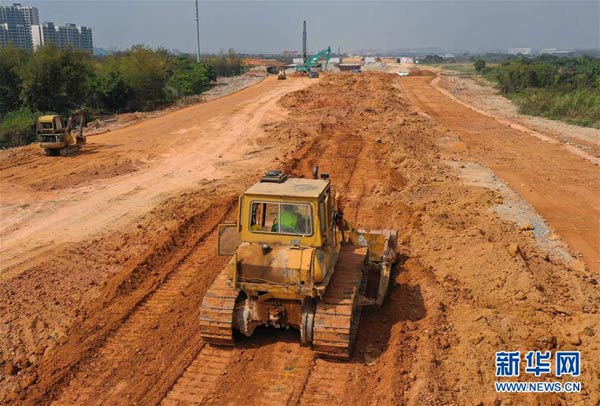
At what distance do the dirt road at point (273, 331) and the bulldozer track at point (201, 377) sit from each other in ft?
0.08

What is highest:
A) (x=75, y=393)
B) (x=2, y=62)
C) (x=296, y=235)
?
(x=2, y=62)

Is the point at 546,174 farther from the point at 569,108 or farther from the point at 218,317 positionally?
the point at 569,108

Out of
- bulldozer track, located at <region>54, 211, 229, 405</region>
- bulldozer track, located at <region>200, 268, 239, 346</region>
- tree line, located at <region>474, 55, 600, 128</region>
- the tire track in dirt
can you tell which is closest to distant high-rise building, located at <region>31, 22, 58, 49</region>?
tree line, located at <region>474, 55, 600, 128</region>

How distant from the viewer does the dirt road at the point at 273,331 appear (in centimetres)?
765

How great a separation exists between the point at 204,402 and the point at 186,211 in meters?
8.97

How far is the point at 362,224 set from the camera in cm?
1447

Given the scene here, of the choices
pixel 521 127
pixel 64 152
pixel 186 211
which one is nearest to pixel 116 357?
pixel 186 211

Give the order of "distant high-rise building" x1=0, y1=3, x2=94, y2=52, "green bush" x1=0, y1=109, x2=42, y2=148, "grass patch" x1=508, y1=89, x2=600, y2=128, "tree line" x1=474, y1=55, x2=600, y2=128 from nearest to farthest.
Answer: "green bush" x1=0, y1=109, x2=42, y2=148 → "grass patch" x1=508, y1=89, x2=600, y2=128 → "tree line" x1=474, y1=55, x2=600, y2=128 → "distant high-rise building" x1=0, y1=3, x2=94, y2=52

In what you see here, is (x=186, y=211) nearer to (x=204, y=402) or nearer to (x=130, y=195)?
(x=130, y=195)

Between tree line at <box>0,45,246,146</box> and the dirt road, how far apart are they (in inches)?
705

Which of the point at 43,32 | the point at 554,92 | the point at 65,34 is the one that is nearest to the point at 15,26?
the point at 43,32

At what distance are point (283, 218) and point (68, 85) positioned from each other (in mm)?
33223

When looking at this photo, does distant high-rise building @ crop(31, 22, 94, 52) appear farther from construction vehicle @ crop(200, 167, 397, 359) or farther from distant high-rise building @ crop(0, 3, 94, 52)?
construction vehicle @ crop(200, 167, 397, 359)

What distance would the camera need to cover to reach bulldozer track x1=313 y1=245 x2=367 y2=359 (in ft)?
25.5
